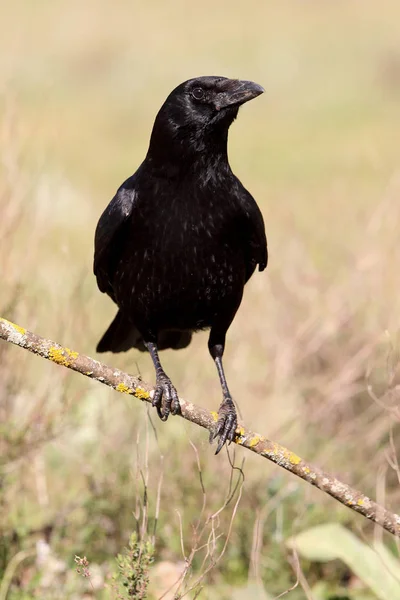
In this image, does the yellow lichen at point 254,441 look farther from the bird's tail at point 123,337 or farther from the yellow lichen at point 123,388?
the bird's tail at point 123,337

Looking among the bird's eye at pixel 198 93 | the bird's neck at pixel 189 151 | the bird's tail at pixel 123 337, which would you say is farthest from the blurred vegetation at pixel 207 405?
the bird's eye at pixel 198 93

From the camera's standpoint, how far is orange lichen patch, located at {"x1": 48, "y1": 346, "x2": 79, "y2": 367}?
309 cm

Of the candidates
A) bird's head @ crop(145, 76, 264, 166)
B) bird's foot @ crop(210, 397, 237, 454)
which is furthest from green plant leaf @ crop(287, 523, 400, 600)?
bird's head @ crop(145, 76, 264, 166)

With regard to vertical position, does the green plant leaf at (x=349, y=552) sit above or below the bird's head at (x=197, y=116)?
below

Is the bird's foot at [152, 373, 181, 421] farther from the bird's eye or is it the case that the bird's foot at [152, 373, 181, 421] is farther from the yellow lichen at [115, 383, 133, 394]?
the bird's eye

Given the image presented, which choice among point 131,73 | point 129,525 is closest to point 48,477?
point 129,525

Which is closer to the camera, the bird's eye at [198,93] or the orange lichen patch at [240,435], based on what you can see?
the orange lichen patch at [240,435]

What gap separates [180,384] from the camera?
5.38m

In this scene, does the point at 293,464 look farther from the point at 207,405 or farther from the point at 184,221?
the point at 207,405

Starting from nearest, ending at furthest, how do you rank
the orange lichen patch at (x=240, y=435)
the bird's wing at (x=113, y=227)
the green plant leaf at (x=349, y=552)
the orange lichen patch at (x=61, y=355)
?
1. the orange lichen patch at (x=61, y=355)
2. the orange lichen patch at (x=240, y=435)
3. the bird's wing at (x=113, y=227)
4. the green plant leaf at (x=349, y=552)

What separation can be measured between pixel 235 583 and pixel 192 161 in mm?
2051

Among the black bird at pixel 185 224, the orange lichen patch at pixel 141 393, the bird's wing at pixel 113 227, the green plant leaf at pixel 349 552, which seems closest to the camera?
the orange lichen patch at pixel 141 393

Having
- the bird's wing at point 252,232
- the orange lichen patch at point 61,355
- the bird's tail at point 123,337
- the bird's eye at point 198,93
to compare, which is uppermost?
the bird's eye at point 198,93

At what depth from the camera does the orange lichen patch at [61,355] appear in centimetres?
309
